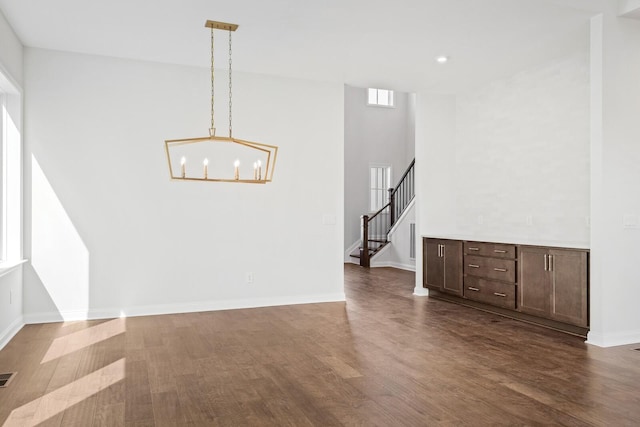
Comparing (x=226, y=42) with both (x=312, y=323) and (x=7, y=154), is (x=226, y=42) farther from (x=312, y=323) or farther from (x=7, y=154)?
(x=312, y=323)

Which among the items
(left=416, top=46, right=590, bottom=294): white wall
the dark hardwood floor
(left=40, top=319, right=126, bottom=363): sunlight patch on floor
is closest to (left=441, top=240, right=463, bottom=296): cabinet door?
(left=416, top=46, right=590, bottom=294): white wall

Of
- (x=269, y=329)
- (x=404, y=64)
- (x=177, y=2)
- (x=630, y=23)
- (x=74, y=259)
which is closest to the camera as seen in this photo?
(x=177, y=2)

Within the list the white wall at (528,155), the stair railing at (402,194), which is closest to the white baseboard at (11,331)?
the white wall at (528,155)

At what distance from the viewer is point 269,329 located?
5.04 meters

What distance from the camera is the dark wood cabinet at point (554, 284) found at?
467 centimetres

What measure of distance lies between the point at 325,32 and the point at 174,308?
357cm

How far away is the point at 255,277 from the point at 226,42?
2.84 m

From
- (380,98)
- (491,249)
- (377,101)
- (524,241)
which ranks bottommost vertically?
(491,249)

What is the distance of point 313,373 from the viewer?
3.63 metres

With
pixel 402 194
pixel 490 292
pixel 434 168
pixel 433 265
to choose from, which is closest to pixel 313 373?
pixel 490 292

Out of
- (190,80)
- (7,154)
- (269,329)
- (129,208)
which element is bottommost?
(269,329)

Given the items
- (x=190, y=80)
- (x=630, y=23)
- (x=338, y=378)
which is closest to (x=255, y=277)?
(x=190, y=80)

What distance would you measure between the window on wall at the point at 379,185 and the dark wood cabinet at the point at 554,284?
7.21 metres

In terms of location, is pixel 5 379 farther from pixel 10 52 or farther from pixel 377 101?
pixel 377 101
